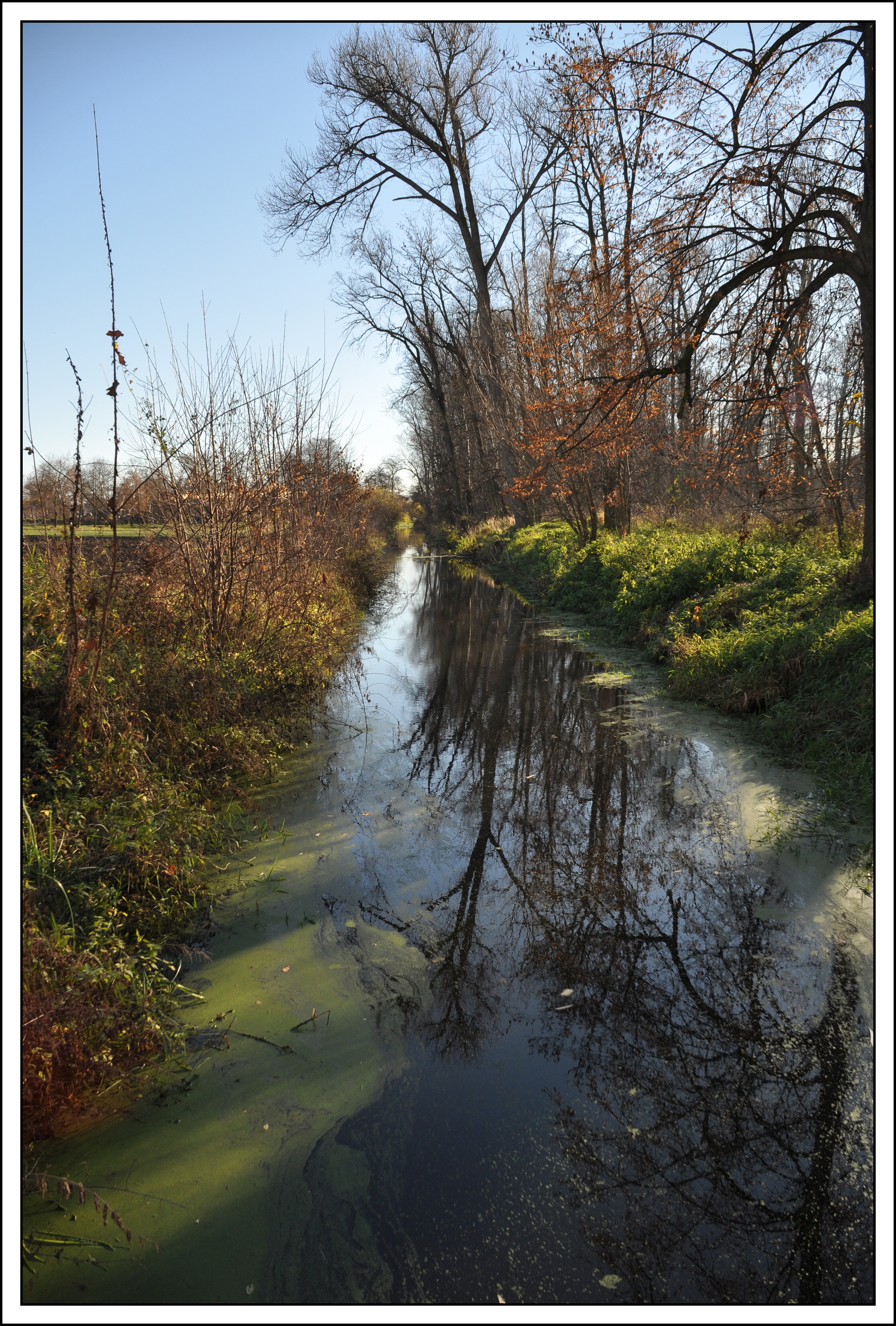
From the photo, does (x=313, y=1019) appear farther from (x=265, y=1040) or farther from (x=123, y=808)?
(x=123, y=808)

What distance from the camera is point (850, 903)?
3982 millimetres

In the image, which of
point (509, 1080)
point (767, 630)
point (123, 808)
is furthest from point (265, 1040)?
point (767, 630)

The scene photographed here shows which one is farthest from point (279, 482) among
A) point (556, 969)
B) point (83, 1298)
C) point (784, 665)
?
point (83, 1298)

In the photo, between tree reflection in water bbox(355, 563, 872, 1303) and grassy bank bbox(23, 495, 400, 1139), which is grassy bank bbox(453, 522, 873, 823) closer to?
tree reflection in water bbox(355, 563, 872, 1303)

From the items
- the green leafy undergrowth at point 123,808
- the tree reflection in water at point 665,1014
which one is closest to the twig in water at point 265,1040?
the green leafy undergrowth at point 123,808

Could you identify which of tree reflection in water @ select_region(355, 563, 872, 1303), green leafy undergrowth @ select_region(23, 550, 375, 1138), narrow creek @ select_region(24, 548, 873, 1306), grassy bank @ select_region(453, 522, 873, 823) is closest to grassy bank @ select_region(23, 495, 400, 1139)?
green leafy undergrowth @ select_region(23, 550, 375, 1138)

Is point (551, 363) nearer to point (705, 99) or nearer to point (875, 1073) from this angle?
point (705, 99)

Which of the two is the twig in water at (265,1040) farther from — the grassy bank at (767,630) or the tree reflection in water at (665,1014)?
the grassy bank at (767,630)

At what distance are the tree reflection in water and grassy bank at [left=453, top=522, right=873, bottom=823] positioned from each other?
91cm

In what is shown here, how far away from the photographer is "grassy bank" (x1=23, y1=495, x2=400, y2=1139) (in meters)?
2.87

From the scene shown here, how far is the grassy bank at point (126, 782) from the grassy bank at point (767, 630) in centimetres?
440

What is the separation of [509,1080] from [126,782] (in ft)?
9.26

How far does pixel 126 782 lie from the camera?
435cm

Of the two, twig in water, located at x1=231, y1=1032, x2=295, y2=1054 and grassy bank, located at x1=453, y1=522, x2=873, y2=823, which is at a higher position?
grassy bank, located at x1=453, y1=522, x2=873, y2=823
